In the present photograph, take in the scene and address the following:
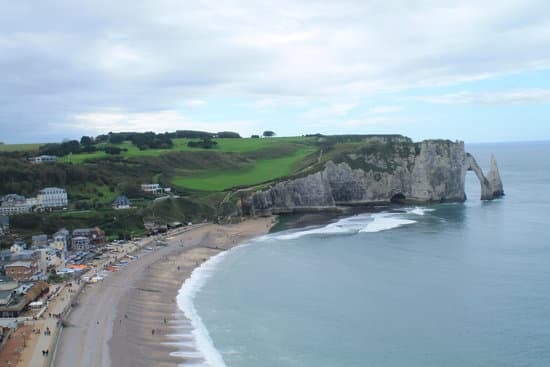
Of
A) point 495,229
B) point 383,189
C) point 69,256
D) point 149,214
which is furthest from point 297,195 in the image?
point 69,256

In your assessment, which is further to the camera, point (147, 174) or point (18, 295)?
point (147, 174)

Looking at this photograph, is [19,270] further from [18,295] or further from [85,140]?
[85,140]

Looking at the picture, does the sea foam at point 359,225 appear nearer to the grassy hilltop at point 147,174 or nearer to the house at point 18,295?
the grassy hilltop at point 147,174

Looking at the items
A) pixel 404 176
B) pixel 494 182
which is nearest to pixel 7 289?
pixel 404 176

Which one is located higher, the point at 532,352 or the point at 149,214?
the point at 149,214

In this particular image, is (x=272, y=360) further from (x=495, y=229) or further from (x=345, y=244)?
(x=495, y=229)

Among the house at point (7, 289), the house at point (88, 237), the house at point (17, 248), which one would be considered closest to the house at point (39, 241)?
the house at point (17, 248)

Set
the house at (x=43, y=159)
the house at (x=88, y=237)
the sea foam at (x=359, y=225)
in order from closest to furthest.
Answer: the house at (x=88, y=237)
the sea foam at (x=359, y=225)
the house at (x=43, y=159)
